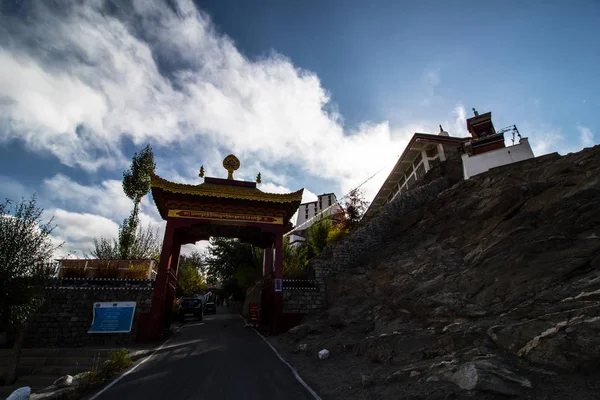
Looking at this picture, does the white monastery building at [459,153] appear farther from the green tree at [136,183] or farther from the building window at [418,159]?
the green tree at [136,183]

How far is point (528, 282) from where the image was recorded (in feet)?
23.6

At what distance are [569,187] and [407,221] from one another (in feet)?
26.8

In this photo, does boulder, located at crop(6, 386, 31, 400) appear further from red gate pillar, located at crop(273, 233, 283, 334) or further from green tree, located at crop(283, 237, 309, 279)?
green tree, located at crop(283, 237, 309, 279)

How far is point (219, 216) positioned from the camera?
1589 cm

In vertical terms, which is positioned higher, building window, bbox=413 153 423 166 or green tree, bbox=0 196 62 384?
building window, bbox=413 153 423 166

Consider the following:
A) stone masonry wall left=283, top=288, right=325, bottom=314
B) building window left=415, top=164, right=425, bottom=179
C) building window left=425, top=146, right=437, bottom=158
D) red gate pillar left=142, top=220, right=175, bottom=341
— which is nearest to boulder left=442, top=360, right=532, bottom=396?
stone masonry wall left=283, top=288, right=325, bottom=314

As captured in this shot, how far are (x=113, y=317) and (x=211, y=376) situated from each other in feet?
24.2

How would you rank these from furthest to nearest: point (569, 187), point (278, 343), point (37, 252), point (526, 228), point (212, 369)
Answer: point (278, 343) → point (37, 252) → point (569, 187) → point (526, 228) → point (212, 369)

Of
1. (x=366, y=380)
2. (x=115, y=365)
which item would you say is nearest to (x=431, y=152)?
(x=366, y=380)

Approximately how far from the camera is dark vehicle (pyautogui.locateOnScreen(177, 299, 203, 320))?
22.9 m

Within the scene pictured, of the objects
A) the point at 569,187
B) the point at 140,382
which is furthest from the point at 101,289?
the point at 569,187

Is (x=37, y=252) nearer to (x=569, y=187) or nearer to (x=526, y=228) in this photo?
(x=526, y=228)

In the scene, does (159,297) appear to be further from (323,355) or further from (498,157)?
(498,157)

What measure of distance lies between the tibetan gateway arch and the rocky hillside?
422cm
